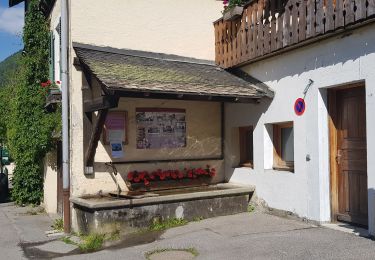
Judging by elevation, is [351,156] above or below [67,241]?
above

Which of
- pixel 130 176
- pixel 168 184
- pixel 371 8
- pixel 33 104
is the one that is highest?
pixel 371 8

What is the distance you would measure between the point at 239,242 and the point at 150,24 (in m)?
5.40

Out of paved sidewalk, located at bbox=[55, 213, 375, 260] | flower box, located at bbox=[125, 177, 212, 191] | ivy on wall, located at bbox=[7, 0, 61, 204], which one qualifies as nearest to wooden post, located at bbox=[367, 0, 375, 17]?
paved sidewalk, located at bbox=[55, 213, 375, 260]

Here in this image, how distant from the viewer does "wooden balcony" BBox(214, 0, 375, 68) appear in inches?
256

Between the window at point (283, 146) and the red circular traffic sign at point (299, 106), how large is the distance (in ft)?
1.83

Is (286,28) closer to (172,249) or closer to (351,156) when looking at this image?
(351,156)

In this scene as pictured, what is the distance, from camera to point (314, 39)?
23.7ft

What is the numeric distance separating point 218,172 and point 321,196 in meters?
3.26

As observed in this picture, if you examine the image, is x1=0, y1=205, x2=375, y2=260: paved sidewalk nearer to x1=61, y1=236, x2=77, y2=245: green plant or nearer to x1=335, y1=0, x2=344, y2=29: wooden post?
x1=61, y1=236, x2=77, y2=245: green plant

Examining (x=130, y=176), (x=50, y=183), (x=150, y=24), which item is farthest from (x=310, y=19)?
(x=50, y=183)

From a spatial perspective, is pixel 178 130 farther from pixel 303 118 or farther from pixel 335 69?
pixel 335 69

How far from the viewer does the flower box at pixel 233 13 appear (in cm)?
905

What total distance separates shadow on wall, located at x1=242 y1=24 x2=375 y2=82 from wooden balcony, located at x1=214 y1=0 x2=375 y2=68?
0.14 metres

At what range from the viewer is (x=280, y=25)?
26.0 feet
